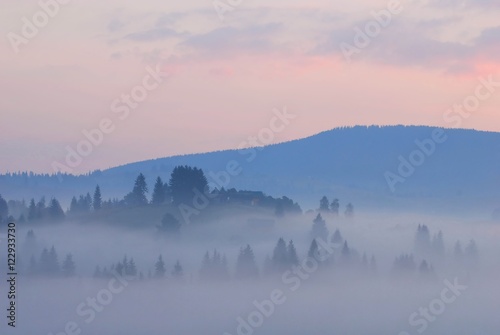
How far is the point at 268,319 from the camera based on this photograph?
565ft

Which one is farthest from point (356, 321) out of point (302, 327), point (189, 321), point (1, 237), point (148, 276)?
point (1, 237)

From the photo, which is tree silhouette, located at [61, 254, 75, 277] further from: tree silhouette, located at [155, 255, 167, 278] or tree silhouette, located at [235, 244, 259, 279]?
tree silhouette, located at [235, 244, 259, 279]

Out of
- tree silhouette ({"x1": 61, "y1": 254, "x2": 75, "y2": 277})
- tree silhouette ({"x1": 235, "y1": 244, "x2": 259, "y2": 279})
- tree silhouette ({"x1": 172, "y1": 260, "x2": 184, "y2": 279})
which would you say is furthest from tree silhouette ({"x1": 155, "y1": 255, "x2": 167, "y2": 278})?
tree silhouette ({"x1": 61, "y1": 254, "x2": 75, "y2": 277})

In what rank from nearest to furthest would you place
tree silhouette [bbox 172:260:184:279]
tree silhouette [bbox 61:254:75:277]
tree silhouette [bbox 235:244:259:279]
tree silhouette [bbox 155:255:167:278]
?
tree silhouette [bbox 61:254:75:277] → tree silhouette [bbox 155:255:167:278] → tree silhouette [bbox 235:244:259:279] → tree silhouette [bbox 172:260:184:279]

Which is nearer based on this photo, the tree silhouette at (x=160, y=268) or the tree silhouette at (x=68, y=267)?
the tree silhouette at (x=68, y=267)

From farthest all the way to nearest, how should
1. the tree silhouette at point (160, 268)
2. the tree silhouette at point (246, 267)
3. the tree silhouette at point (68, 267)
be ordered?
1. the tree silhouette at point (246, 267)
2. the tree silhouette at point (160, 268)
3. the tree silhouette at point (68, 267)

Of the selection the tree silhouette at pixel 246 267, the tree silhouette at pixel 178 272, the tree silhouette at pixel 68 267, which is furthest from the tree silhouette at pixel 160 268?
the tree silhouette at pixel 68 267

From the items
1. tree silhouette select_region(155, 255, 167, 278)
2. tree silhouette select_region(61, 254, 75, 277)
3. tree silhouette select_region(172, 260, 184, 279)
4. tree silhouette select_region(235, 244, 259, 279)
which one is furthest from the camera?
tree silhouette select_region(172, 260, 184, 279)

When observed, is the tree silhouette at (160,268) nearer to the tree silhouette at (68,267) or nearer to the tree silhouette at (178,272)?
the tree silhouette at (178,272)

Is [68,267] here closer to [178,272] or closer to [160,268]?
[160,268]

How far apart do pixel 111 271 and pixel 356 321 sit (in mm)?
40821

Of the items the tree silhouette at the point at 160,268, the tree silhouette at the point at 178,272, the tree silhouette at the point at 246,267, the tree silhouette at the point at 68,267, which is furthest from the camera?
the tree silhouette at the point at 178,272

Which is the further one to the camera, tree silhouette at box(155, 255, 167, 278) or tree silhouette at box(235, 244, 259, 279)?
tree silhouette at box(235, 244, 259, 279)

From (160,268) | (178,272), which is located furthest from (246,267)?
(160,268)
